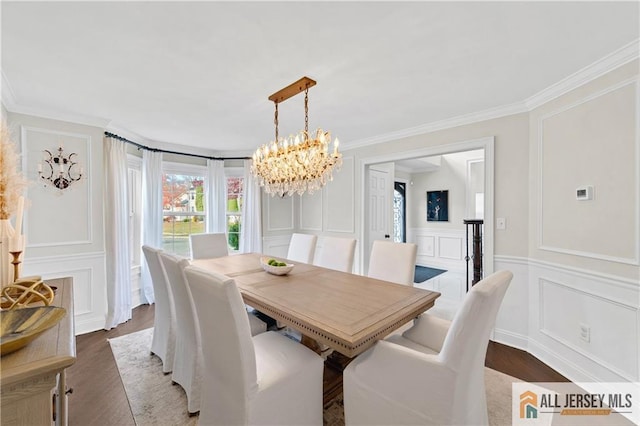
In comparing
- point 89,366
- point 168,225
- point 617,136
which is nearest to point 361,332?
point 617,136

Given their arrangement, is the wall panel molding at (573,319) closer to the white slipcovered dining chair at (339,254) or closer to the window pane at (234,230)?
the white slipcovered dining chair at (339,254)

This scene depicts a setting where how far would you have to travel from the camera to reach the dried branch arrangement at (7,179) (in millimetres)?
1346

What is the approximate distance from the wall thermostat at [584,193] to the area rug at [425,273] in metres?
3.21

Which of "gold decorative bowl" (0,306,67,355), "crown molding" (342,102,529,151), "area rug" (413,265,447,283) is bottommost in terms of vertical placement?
"area rug" (413,265,447,283)

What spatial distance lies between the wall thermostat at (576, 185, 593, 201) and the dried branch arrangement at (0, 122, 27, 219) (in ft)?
12.1

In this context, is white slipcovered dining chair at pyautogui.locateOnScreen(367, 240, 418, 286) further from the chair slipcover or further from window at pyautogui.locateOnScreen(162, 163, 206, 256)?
window at pyautogui.locateOnScreen(162, 163, 206, 256)

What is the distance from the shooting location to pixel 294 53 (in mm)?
1805

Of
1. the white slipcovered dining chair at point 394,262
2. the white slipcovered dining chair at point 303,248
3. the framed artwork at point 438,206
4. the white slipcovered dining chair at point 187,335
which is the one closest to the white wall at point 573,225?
the white slipcovered dining chair at point 394,262

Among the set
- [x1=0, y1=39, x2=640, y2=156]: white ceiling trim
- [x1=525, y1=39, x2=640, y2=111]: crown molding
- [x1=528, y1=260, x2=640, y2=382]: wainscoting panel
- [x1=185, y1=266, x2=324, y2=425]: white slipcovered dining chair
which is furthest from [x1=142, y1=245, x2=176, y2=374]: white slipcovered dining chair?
[x1=525, y1=39, x2=640, y2=111]: crown molding

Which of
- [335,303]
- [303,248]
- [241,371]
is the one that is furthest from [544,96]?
[241,371]

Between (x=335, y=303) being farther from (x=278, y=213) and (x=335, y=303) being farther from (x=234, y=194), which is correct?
(x=234, y=194)

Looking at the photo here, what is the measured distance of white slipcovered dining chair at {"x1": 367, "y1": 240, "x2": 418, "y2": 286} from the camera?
2523 millimetres

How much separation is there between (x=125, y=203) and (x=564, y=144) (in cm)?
476

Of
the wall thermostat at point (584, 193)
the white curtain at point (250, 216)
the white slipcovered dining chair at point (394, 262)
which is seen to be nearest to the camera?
the wall thermostat at point (584, 193)
